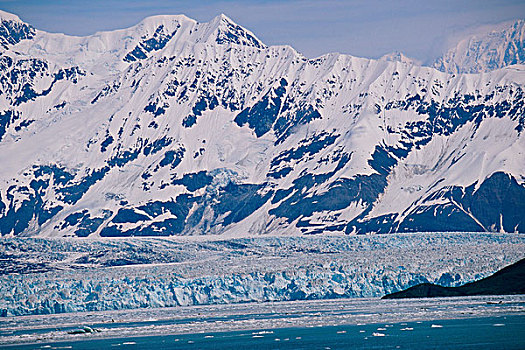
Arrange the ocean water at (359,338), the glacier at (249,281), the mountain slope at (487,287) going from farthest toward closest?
1. the glacier at (249,281)
2. the mountain slope at (487,287)
3. the ocean water at (359,338)

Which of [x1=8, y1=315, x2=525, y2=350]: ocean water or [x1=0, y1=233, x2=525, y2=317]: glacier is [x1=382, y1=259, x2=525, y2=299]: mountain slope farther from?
[x1=8, y1=315, x2=525, y2=350]: ocean water

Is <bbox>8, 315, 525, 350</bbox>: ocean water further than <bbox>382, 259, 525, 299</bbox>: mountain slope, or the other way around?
<bbox>382, 259, 525, 299</bbox>: mountain slope

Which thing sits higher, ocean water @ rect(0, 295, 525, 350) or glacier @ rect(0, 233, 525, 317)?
glacier @ rect(0, 233, 525, 317)

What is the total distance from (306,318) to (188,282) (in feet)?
130

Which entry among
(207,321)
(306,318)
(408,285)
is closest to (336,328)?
(306,318)

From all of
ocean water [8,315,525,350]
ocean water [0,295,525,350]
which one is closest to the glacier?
ocean water [0,295,525,350]

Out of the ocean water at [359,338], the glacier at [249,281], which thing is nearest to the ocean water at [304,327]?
the ocean water at [359,338]

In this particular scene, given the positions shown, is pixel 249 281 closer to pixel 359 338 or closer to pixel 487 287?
pixel 487 287

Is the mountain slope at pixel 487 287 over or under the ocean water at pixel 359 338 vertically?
over

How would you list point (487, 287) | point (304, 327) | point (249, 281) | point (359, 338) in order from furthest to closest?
point (249, 281), point (487, 287), point (304, 327), point (359, 338)

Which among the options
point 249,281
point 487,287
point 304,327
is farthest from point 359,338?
point 249,281

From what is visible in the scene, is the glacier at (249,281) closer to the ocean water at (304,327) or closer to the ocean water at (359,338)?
the ocean water at (304,327)

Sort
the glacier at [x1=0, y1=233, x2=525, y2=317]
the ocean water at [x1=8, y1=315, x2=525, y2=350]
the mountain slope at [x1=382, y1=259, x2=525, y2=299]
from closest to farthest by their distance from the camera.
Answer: the ocean water at [x1=8, y1=315, x2=525, y2=350]
the mountain slope at [x1=382, y1=259, x2=525, y2=299]
the glacier at [x1=0, y1=233, x2=525, y2=317]

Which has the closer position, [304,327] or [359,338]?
[359,338]
